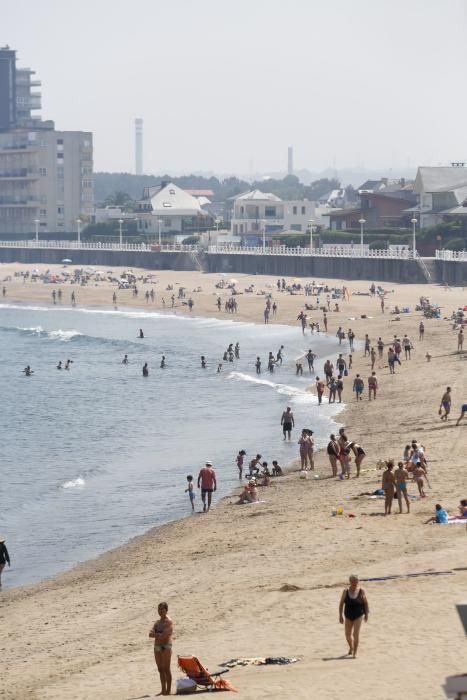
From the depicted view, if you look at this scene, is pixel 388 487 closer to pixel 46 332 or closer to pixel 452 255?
pixel 46 332

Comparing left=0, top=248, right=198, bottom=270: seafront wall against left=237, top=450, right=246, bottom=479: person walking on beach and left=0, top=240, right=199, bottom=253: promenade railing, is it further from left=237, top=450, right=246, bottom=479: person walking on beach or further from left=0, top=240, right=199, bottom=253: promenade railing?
left=237, top=450, right=246, bottom=479: person walking on beach

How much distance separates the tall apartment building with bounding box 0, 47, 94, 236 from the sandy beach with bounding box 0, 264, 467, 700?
115 meters

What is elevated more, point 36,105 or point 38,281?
point 36,105

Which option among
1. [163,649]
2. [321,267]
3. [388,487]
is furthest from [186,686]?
[321,267]

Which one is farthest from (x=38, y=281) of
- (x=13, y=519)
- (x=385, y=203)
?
(x=13, y=519)

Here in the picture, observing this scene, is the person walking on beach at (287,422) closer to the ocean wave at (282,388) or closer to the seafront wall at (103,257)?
the ocean wave at (282,388)

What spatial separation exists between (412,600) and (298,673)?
2531 mm

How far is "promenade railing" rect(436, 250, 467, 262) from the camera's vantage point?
75713mm

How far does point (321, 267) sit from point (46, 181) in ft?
200

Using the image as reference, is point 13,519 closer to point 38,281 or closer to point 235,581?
point 235,581

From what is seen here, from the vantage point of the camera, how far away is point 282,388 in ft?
149

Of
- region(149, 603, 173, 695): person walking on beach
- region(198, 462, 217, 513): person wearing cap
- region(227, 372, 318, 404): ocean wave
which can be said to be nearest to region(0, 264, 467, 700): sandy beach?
region(149, 603, 173, 695): person walking on beach

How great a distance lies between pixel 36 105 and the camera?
165 m

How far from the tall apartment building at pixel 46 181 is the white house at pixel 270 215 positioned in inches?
977
